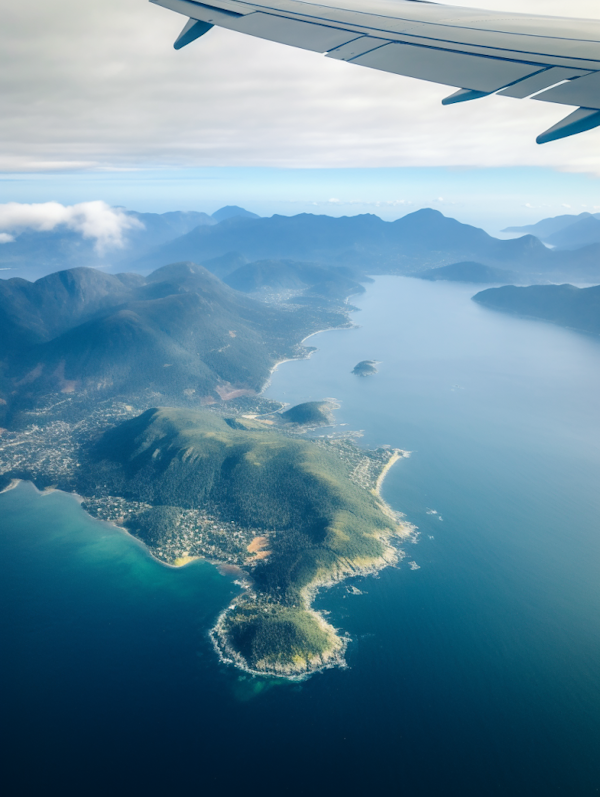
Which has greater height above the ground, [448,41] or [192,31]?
[192,31]

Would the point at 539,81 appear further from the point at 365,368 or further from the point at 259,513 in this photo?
the point at 365,368

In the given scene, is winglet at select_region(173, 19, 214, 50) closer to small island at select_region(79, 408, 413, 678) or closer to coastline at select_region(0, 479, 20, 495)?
small island at select_region(79, 408, 413, 678)

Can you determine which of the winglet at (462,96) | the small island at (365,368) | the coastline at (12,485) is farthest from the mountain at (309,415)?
the winglet at (462,96)

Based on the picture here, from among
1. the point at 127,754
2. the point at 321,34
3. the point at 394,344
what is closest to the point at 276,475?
the point at 127,754

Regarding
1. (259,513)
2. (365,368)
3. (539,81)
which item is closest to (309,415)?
(259,513)

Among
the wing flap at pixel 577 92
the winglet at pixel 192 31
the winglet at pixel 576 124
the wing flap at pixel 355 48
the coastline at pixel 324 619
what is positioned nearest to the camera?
the winglet at pixel 576 124

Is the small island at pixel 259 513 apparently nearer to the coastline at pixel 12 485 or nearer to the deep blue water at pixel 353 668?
the deep blue water at pixel 353 668

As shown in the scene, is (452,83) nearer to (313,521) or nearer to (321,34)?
(321,34)
